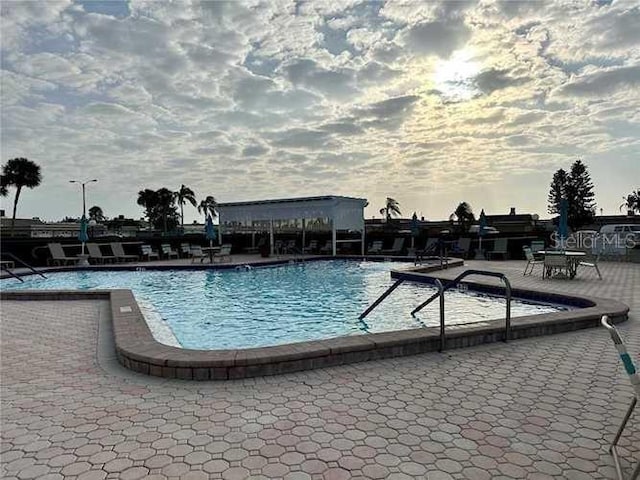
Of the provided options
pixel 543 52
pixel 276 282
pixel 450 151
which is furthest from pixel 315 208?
pixel 543 52

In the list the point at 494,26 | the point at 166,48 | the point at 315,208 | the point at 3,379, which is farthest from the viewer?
the point at 315,208

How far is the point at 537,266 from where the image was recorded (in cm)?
1423

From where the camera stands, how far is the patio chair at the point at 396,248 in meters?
20.6

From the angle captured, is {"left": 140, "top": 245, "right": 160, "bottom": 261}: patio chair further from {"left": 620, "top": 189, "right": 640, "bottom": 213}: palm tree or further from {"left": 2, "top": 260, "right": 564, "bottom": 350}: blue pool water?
{"left": 620, "top": 189, "right": 640, "bottom": 213}: palm tree

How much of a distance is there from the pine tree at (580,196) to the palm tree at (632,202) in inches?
596

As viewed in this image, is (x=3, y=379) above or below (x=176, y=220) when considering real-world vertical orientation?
below

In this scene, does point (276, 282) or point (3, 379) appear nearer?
point (3, 379)

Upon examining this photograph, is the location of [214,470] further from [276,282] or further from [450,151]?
[450,151]

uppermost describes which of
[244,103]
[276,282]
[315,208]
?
[244,103]

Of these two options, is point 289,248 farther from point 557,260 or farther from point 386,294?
point 386,294

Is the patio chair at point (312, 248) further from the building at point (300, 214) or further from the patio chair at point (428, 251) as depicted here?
the patio chair at point (428, 251)

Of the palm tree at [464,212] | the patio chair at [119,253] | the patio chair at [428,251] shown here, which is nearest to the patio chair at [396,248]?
the patio chair at [428,251]

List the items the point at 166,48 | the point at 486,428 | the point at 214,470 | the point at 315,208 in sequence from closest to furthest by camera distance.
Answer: the point at 214,470
the point at 486,428
the point at 166,48
the point at 315,208

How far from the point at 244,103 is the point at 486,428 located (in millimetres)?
13649
